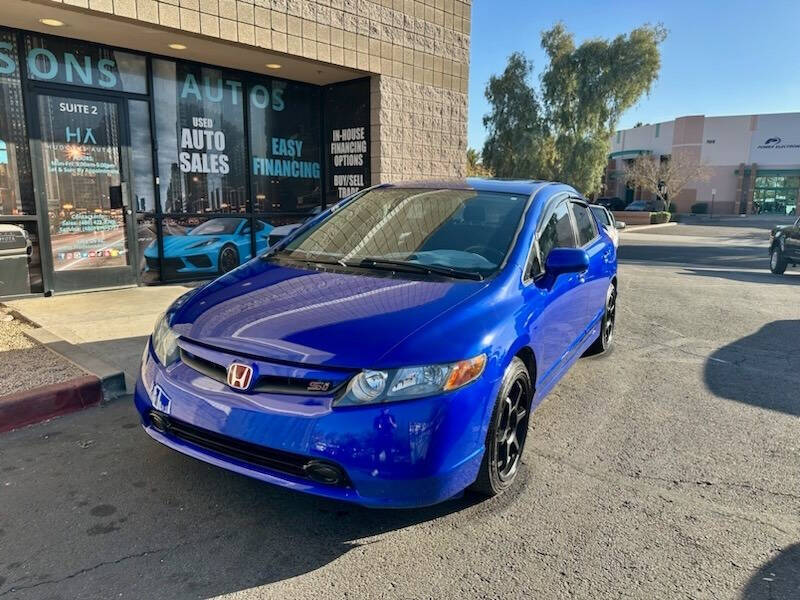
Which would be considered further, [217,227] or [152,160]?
[217,227]

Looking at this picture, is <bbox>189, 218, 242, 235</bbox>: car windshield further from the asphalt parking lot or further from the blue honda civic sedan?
the blue honda civic sedan

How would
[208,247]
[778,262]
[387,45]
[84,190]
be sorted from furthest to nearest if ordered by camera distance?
[778,262]
[387,45]
[208,247]
[84,190]

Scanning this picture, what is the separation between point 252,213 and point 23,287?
3486 mm

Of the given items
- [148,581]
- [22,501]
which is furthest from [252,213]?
[148,581]

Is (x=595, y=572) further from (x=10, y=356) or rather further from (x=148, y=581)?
(x=10, y=356)

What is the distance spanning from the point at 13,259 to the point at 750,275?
1467cm

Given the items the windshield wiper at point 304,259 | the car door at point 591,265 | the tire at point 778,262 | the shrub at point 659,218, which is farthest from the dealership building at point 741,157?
the windshield wiper at point 304,259

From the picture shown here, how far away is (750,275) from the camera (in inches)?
541

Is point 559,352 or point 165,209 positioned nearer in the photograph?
point 559,352

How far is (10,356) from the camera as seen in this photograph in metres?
4.86

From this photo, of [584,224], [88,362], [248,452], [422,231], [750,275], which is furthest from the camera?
[750,275]

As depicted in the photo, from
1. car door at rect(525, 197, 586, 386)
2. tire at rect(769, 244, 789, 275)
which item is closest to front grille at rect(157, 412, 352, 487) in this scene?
car door at rect(525, 197, 586, 386)

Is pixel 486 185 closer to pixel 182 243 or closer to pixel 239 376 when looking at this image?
pixel 239 376

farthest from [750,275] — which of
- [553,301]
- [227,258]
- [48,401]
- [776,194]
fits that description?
[776,194]
